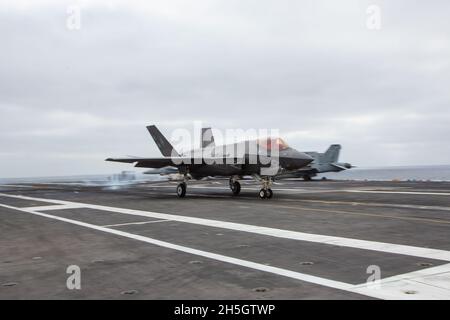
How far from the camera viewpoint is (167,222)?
14.8 meters

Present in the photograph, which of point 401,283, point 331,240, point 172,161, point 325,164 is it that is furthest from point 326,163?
point 401,283

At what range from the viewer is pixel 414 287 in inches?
240

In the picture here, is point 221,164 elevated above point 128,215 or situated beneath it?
elevated above

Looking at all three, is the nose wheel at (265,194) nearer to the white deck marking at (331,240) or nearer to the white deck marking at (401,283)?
the white deck marking at (331,240)

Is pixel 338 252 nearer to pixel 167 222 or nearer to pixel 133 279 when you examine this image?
pixel 133 279

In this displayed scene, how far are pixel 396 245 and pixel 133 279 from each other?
6124mm

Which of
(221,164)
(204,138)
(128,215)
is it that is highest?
(204,138)

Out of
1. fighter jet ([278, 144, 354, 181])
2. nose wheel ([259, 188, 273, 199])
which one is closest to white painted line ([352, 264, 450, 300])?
nose wheel ([259, 188, 273, 199])

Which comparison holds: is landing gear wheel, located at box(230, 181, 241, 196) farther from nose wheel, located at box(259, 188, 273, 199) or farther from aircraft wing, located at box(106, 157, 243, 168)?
nose wheel, located at box(259, 188, 273, 199)

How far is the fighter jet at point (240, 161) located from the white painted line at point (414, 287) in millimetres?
15245

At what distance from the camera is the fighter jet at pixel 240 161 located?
74.1 ft

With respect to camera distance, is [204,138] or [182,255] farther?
[204,138]

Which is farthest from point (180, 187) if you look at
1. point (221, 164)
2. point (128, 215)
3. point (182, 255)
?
point (182, 255)

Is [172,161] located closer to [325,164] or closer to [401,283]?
[401,283]
